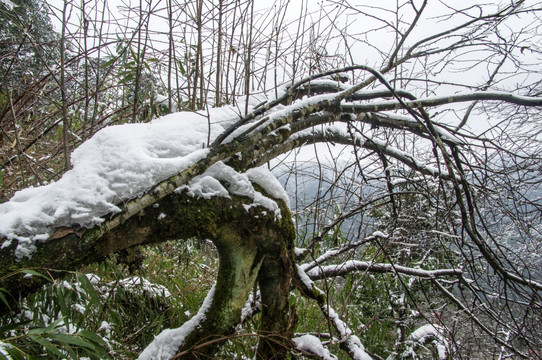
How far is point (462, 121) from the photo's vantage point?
8.75 feet

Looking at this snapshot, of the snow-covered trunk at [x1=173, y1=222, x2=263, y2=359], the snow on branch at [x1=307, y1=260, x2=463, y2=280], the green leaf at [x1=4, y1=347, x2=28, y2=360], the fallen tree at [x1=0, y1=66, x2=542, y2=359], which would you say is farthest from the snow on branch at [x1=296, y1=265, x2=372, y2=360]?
the green leaf at [x1=4, y1=347, x2=28, y2=360]

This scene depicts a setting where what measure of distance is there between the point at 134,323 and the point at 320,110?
2546 mm

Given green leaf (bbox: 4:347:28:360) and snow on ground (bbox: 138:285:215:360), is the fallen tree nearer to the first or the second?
snow on ground (bbox: 138:285:215:360)

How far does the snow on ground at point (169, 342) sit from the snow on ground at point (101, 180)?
811 millimetres

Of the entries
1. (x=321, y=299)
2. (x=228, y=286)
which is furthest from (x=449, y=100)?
(x=228, y=286)

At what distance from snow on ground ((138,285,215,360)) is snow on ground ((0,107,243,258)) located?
81 centimetres

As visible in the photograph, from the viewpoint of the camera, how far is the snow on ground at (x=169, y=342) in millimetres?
1512

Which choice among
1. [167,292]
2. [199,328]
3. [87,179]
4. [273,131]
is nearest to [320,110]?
[273,131]


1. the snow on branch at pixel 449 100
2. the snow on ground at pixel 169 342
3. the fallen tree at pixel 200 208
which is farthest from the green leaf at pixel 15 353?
the snow on branch at pixel 449 100

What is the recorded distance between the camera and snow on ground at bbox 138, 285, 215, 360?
1512 mm

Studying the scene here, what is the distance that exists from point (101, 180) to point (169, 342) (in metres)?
0.93

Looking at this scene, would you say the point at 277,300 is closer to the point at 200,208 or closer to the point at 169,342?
the point at 169,342

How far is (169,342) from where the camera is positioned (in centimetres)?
158

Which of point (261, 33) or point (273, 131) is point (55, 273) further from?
point (261, 33)
